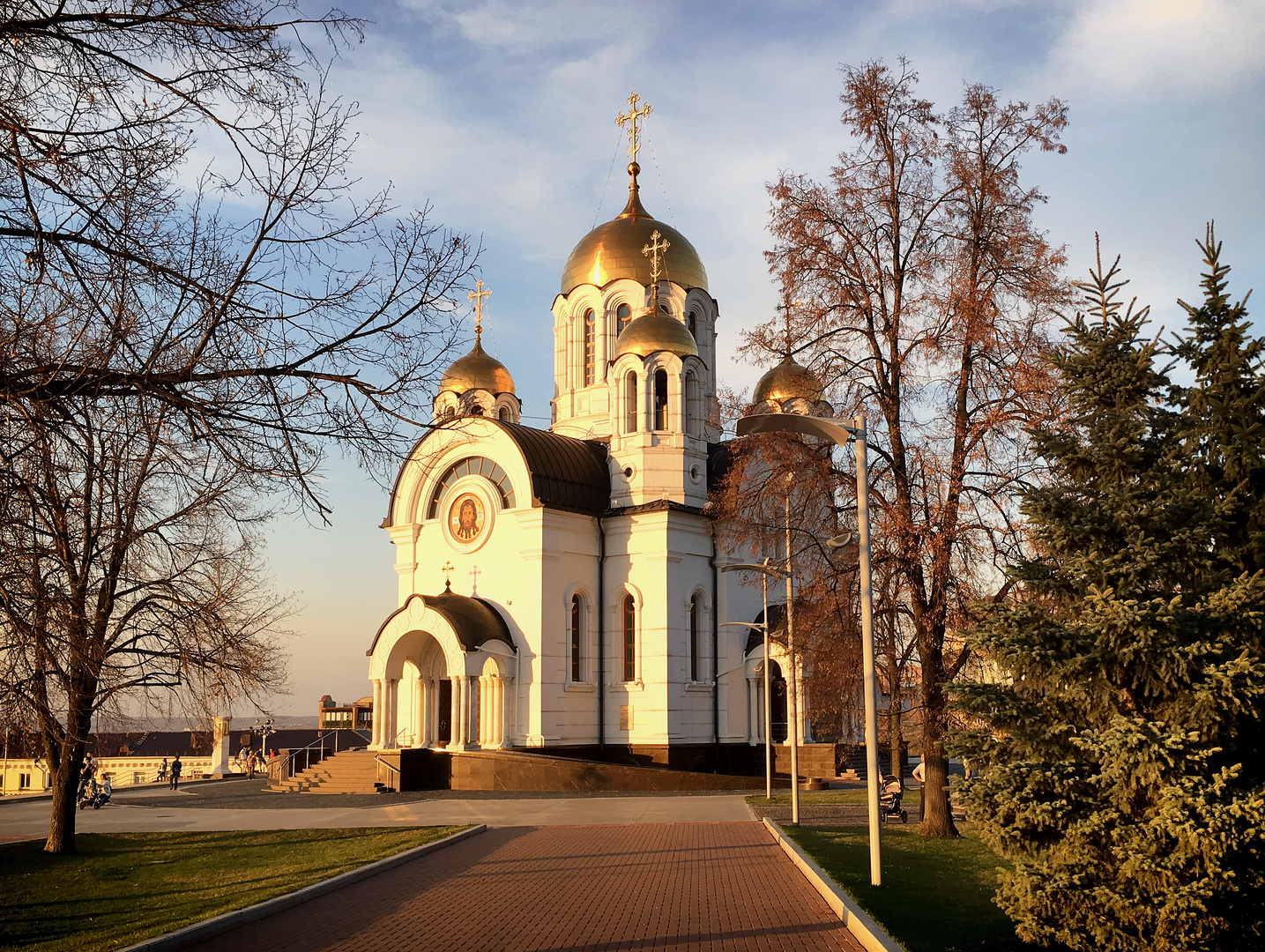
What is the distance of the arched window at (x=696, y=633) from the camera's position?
32.6m

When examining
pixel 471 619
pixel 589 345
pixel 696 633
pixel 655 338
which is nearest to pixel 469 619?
pixel 471 619

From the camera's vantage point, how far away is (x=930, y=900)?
12.2 m

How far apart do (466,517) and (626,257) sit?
10.5 meters

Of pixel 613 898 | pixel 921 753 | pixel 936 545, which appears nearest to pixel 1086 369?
pixel 936 545

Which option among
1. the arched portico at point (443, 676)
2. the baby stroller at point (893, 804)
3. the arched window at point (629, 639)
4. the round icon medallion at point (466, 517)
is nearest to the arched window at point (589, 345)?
the round icon medallion at point (466, 517)

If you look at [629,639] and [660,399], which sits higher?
[660,399]

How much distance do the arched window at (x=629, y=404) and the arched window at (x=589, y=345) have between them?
424 cm

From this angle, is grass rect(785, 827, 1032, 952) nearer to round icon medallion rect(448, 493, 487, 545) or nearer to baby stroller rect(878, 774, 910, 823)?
baby stroller rect(878, 774, 910, 823)

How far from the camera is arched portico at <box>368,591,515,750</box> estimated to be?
2997 cm

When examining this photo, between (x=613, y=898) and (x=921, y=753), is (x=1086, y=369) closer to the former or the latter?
(x=613, y=898)

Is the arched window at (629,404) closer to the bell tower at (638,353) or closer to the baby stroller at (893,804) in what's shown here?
the bell tower at (638,353)

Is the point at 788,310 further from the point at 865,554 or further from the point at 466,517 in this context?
the point at 466,517

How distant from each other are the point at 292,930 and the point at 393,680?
21333mm

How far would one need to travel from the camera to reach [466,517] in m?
33.1
